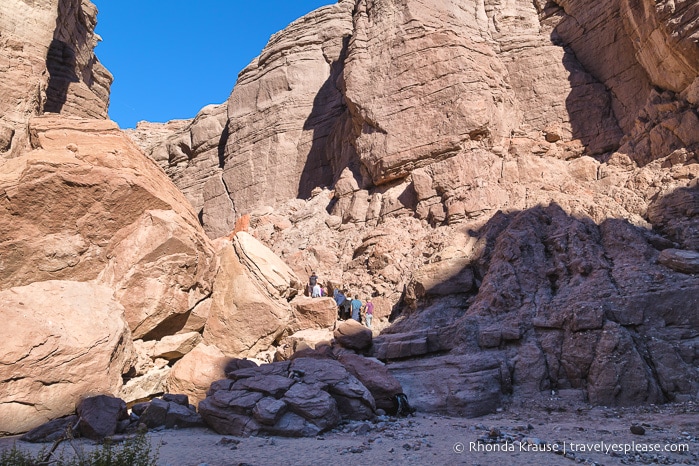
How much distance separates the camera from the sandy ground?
593 centimetres

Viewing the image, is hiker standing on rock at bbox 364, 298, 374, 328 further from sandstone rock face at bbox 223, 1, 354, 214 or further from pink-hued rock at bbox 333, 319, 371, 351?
sandstone rock face at bbox 223, 1, 354, 214

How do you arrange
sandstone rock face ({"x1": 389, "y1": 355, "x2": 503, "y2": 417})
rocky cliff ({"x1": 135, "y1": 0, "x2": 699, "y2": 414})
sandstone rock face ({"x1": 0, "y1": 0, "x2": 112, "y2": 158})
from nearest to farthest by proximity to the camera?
sandstone rock face ({"x1": 389, "y1": 355, "x2": 503, "y2": 417}), rocky cliff ({"x1": 135, "y1": 0, "x2": 699, "y2": 414}), sandstone rock face ({"x1": 0, "y1": 0, "x2": 112, "y2": 158})

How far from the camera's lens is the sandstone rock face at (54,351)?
8094 mm

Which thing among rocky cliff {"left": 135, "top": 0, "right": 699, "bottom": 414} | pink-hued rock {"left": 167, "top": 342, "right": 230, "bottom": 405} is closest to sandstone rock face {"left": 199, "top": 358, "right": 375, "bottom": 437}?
pink-hued rock {"left": 167, "top": 342, "right": 230, "bottom": 405}

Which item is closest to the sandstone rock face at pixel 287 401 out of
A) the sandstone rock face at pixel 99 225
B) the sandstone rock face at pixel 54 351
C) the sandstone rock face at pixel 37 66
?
the sandstone rock face at pixel 54 351

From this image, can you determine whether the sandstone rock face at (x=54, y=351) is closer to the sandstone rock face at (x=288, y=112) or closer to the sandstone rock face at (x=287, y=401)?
the sandstone rock face at (x=287, y=401)

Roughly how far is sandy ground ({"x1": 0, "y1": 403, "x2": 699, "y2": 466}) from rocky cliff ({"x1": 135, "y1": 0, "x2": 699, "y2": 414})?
1.32 m

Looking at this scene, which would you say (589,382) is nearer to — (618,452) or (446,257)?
(618,452)

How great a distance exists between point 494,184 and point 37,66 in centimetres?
1695

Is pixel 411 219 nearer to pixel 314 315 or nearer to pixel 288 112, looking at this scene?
pixel 314 315

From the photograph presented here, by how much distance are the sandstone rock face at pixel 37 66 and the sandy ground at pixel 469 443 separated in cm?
1194

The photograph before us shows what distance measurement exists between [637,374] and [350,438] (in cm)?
610

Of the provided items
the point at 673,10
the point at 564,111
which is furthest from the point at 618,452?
the point at 564,111

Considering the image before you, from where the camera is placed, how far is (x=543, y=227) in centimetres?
1425
